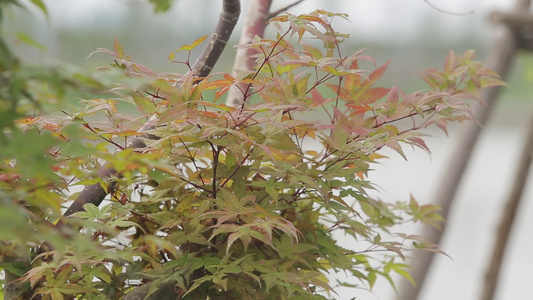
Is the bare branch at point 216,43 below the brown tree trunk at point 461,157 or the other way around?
below

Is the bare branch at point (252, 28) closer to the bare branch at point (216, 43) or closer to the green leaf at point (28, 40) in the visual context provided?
the bare branch at point (216, 43)

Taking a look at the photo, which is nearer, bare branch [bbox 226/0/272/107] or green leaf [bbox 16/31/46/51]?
green leaf [bbox 16/31/46/51]

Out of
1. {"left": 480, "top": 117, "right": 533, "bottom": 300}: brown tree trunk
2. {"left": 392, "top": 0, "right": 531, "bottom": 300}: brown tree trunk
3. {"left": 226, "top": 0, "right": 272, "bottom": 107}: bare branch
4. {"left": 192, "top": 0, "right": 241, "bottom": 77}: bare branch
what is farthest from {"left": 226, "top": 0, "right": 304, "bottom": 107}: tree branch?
{"left": 480, "top": 117, "right": 533, "bottom": 300}: brown tree trunk

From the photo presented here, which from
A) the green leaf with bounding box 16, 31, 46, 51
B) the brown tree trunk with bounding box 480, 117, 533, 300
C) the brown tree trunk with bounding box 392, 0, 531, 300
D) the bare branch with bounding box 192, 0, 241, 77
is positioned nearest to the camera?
the green leaf with bounding box 16, 31, 46, 51

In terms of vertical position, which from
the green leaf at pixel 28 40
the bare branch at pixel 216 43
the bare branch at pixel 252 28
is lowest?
the green leaf at pixel 28 40

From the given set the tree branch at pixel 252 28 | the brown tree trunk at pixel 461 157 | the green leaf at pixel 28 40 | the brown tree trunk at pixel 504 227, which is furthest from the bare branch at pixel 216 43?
the brown tree trunk at pixel 504 227

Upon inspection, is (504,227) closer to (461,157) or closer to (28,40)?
(461,157)

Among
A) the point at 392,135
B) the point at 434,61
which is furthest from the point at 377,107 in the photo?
the point at 434,61

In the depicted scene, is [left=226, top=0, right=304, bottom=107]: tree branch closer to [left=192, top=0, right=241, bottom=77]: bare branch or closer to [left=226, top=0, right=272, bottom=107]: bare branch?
[left=226, top=0, right=272, bottom=107]: bare branch

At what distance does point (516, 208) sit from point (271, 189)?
1254mm

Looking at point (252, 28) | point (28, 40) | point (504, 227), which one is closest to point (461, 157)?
point (504, 227)

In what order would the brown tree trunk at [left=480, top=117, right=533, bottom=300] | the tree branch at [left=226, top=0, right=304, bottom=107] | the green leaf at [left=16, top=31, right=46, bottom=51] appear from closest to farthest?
1. the green leaf at [left=16, top=31, right=46, bottom=51]
2. the tree branch at [left=226, top=0, right=304, bottom=107]
3. the brown tree trunk at [left=480, top=117, right=533, bottom=300]

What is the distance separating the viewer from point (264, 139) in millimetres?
583

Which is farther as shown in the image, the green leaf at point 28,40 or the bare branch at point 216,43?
the bare branch at point 216,43
